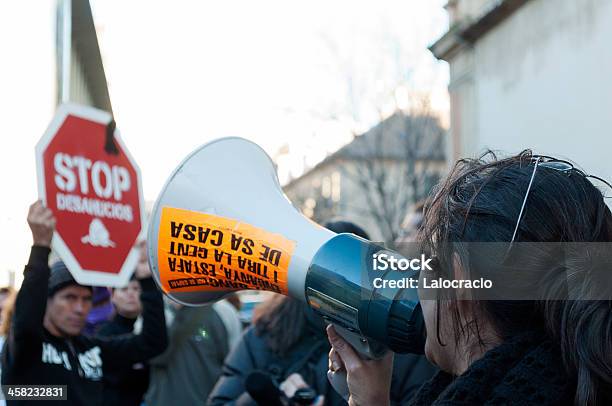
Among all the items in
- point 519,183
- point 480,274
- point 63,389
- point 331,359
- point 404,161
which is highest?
point 519,183

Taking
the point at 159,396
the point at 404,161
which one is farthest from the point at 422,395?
the point at 404,161

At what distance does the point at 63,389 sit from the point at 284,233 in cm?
135

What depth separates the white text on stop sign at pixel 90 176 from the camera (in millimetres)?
2578

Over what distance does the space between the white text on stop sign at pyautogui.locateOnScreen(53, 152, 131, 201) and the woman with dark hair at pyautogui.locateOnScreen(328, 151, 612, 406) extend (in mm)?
1670

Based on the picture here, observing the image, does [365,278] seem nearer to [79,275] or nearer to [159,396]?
[79,275]

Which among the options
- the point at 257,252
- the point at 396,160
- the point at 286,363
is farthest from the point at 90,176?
the point at 396,160

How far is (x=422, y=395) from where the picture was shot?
1322 mm

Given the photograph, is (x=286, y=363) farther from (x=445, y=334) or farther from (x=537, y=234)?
(x=537, y=234)

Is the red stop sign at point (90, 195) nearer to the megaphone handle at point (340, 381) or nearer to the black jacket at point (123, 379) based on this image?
the black jacket at point (123, 379)

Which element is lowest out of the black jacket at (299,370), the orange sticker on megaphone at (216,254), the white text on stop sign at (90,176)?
the black jacket at (299,370)

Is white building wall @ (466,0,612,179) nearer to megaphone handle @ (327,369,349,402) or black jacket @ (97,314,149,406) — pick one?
black jacket @ (97,314,149,406)

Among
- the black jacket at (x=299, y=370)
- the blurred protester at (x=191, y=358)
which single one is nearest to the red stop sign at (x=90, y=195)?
the black jacket at (x=299, y=370)

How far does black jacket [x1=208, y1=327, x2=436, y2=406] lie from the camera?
2578 mm

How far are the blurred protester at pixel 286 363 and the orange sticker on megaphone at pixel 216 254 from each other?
0.77 meters
